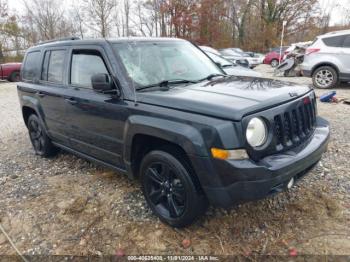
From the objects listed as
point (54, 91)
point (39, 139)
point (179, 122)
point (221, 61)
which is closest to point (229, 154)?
point (179, 122)

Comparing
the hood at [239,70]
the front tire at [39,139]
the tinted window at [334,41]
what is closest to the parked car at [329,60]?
the tinted window at [334,41]

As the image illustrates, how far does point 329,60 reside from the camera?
921 cm

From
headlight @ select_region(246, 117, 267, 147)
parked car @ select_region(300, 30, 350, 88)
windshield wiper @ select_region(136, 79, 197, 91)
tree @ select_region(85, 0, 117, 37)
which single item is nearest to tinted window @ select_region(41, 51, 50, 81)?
windshield wiper @ select_region(136, 79, 197, 91)

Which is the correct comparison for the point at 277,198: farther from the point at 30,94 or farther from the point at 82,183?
the point at 30,94

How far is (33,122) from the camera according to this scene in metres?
5.00

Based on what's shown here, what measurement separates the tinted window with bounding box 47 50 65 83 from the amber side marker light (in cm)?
263

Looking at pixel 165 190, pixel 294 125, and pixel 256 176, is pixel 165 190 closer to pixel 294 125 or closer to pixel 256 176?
pixel 256 176

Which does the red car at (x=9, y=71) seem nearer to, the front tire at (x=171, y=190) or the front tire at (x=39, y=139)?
the front tire at (x=39, y=139)

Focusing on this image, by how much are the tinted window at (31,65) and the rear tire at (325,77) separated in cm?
849

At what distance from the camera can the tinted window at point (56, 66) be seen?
155 inches

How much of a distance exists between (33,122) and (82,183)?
181 cm

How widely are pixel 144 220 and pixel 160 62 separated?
68.0 inches

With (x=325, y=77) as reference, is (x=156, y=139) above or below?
above

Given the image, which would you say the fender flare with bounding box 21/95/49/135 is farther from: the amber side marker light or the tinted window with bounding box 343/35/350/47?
the tinted window with bounding box 343/35/350/47
